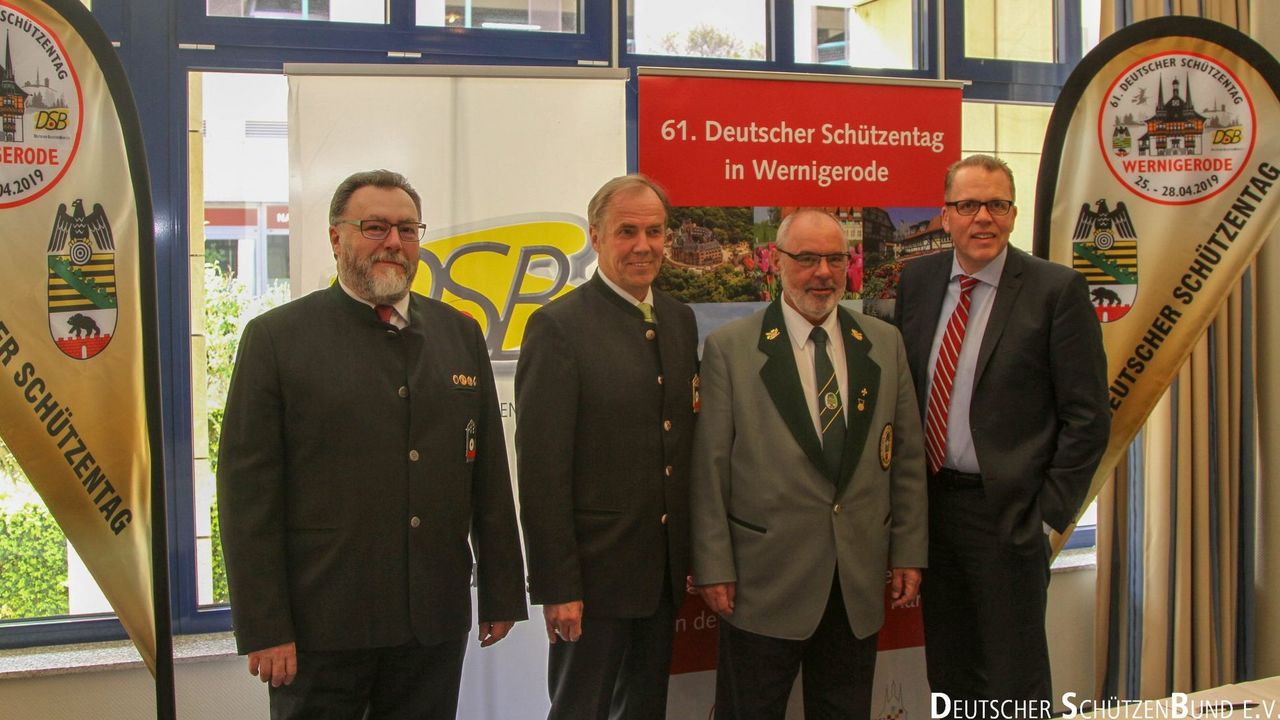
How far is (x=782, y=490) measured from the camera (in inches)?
91.6

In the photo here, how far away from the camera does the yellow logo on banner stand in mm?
2863

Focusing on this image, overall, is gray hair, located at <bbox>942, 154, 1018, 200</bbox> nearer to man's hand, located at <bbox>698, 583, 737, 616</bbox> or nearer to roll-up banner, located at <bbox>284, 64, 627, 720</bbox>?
roll-up banner, located at <bbox>284, 64, 627, 720</bbox>

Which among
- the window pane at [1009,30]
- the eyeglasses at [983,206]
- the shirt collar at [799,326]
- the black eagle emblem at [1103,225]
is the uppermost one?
the window pane at [1009,30]

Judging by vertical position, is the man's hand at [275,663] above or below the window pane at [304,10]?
below

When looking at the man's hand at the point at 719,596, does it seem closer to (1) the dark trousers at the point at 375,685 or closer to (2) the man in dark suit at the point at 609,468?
(2) the man in dark suit at the point at 609,468

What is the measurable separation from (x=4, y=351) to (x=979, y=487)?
2.46m

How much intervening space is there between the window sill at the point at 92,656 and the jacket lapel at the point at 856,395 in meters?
1.95

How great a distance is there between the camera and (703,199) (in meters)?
2.96

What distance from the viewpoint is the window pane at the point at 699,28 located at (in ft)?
11.4

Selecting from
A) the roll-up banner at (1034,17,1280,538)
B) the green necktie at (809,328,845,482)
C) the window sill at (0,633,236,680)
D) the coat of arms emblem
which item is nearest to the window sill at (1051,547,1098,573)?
the roll-up banner at (1034,17,1280,538)

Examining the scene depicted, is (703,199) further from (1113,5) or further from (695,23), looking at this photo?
(1113,5)

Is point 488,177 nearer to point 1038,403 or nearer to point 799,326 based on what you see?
point 799,326

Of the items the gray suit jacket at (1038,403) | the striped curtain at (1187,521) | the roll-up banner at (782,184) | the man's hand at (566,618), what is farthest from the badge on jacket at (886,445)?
the striped curtain at (1187,521)

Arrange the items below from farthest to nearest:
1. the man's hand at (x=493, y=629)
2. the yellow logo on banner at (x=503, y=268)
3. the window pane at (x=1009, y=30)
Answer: the window pane at (x=1009, y=30) → the yellow logo on banner at (x=503, y=268) → the man's hand at (x=493, y=629)
